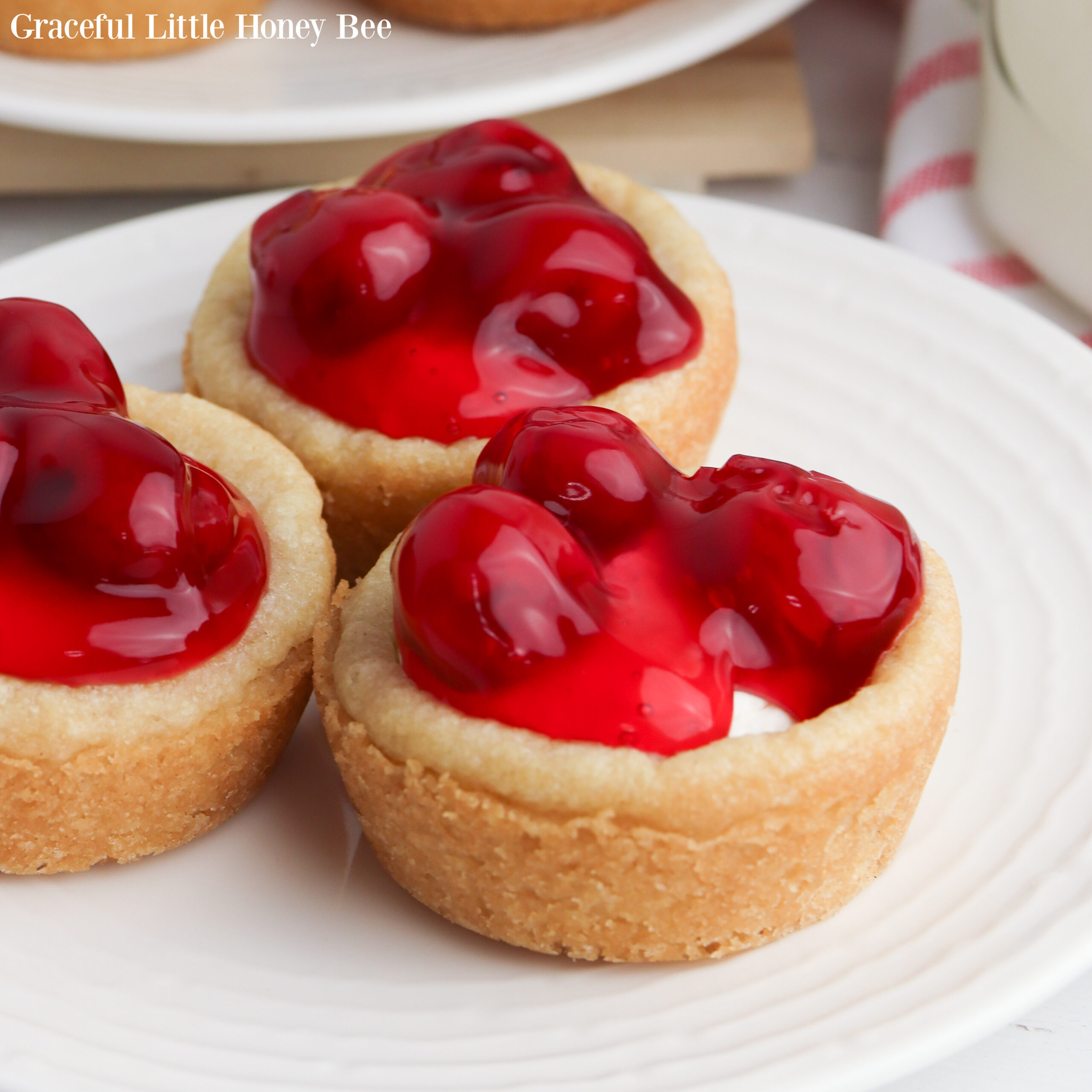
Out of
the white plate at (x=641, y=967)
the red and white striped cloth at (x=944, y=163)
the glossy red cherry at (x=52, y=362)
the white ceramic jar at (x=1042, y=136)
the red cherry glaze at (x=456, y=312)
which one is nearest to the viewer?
the white plate at (x=641, y=967)

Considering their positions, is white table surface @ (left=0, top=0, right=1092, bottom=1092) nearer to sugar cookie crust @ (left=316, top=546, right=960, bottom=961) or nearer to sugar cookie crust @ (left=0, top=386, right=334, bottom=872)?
sugar cookie crust @ (left=316, top=546, right=960, bottom=961)

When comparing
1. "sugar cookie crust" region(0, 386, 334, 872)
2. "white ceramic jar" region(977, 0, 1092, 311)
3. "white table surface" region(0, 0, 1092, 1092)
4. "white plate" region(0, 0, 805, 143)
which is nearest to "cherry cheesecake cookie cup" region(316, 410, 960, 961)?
"sugar cookie crust" region(0, 386, 334, 872)

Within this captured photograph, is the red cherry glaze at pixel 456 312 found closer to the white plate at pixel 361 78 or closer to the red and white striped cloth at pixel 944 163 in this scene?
the white plate at pixel 361 78

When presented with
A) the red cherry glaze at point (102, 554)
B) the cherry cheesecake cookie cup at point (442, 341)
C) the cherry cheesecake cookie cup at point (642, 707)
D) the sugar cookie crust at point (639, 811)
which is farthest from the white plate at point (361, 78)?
the sugar cookie crust at point (639, 811)

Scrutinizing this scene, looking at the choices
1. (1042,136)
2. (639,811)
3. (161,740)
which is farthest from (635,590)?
(1042,136)

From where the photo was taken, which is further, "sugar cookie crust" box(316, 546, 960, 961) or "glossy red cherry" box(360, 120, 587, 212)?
"glossy red cherry" box(360, 120, 587, 212)

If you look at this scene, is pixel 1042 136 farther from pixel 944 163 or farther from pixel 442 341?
pixel 442 341
